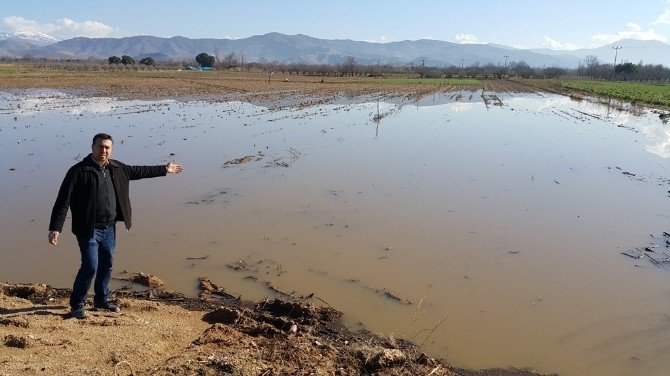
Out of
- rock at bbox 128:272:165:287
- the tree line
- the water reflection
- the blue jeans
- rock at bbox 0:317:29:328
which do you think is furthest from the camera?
the tree line

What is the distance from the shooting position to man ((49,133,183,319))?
14.3 feet

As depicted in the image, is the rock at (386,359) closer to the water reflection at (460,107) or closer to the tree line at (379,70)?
the water reflection at (460,107)

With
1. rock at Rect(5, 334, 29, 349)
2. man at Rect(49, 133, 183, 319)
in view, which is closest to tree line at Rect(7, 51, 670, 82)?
man at Rect(49, 133, 183, 319)

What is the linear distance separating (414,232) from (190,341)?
449 cm

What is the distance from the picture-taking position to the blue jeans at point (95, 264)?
4508 mm

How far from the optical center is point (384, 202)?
9570 mm

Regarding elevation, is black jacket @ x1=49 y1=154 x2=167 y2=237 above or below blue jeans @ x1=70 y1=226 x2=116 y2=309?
above

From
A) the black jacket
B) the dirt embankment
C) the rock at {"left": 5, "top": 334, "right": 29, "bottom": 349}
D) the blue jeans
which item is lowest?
the dirt embankment

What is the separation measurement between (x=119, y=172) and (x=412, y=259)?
4083 millimetres

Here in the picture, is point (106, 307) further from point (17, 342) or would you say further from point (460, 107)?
point (460, 107)

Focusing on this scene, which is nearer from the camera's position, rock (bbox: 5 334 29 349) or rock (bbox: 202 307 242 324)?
rock (bbox: 5 334 29 349)

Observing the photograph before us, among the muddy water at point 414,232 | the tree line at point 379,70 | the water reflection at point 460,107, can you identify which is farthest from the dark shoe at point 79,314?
the tree line at point 379,70

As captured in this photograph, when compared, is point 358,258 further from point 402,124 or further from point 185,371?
point 402,124

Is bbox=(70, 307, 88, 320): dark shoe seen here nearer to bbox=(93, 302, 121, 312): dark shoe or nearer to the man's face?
bbox=(93, 302, 121, 312): dark shoe
